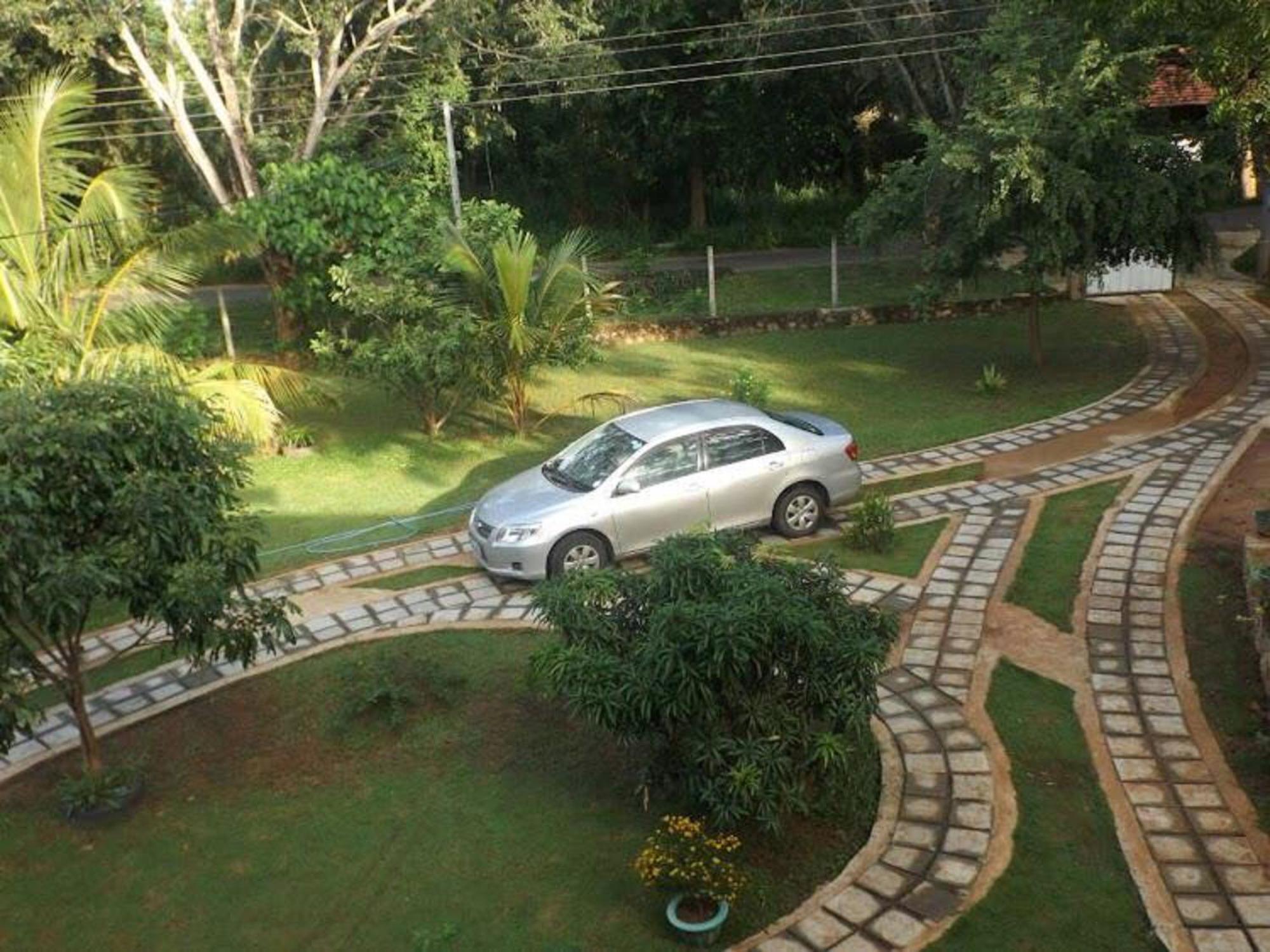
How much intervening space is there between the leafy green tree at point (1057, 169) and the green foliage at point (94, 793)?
11097mm

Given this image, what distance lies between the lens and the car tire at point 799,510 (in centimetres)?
1141

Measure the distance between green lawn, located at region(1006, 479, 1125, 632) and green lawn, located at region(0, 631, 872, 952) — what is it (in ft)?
11.1

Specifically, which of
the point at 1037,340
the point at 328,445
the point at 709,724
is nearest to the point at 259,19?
the point at 328,445

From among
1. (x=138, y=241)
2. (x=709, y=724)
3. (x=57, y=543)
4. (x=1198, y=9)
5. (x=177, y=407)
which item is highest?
(x=1198, y=9)

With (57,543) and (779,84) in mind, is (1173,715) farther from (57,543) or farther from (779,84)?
(779,84)

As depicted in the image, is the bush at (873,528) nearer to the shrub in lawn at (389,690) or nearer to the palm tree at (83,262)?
the shrub in lawn at (389,690)

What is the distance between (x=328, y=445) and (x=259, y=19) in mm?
12338

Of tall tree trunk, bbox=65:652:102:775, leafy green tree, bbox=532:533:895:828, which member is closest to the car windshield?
leafy green tree, bbox=532:533:895:828

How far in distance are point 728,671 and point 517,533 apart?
14.2ft

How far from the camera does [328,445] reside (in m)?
16.0

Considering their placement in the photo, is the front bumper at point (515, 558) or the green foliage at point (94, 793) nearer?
the green foliage at point (94, 793)

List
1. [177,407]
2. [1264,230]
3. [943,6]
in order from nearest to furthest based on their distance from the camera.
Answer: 1. [177,407]
2. [1264,230]
3. [943,6]

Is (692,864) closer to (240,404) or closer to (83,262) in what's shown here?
(240,404)

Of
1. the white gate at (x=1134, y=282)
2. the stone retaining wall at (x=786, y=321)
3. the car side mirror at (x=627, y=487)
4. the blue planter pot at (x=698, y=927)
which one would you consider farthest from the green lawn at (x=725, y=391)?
the blue planter pot at (x=698, y=927)
